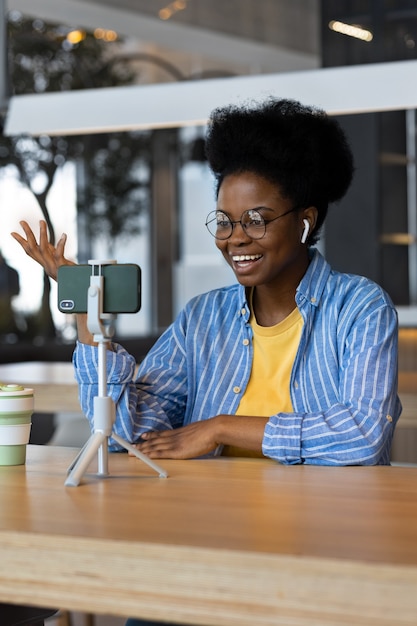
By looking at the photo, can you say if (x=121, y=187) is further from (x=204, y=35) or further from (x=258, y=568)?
(x=258, y=568)

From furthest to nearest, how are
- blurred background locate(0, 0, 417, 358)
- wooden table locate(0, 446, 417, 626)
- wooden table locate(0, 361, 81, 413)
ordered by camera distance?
blurred background locate(0, 0, 417, 358)
wooden table locate(0, 361, 81, 413)
wooden table locate(0, 446, 417, 626)

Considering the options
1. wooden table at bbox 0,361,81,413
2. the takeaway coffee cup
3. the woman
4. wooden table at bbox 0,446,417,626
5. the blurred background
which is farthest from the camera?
the blurred background

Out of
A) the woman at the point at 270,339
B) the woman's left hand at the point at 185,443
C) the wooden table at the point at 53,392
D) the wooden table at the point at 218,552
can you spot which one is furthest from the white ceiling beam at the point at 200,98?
the wooden table at the point at 218,552

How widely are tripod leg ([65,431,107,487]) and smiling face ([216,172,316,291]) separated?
543 mm

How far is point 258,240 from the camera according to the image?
199cm

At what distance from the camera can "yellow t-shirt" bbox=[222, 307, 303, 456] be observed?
2.02 metres

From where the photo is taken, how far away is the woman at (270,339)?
70.5 inches

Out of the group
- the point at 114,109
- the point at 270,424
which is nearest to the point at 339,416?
the point at 270,424

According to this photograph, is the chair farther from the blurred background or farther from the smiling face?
the blurred background

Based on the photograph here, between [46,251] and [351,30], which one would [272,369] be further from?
[351,30]

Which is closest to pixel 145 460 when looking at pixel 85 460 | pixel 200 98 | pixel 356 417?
pixel 85 460

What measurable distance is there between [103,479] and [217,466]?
0.69 ft

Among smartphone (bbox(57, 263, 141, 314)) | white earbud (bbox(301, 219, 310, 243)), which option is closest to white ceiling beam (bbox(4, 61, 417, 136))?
white earbud (bbox(301, 219, 310, 243))

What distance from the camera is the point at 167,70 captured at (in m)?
4.83
